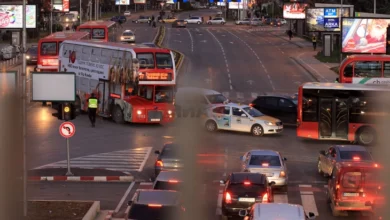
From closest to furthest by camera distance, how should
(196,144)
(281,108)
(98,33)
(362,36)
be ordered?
1. (196,144)
2. (281,108)
3. (362,36)
4. (98,33)

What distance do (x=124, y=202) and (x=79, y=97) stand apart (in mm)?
17597

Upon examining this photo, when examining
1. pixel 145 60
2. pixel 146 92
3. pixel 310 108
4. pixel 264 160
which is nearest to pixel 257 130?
pixel 310 108

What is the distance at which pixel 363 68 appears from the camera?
32.7m

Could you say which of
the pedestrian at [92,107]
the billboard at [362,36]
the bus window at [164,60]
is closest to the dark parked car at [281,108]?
the bus window at [164,60]

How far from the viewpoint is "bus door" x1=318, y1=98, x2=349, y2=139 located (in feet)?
94.3

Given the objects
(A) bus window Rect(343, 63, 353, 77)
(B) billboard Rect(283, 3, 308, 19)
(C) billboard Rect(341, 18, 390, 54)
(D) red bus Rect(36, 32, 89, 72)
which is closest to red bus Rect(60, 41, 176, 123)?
(A) bus window Rect(343, 63, 353, 77)

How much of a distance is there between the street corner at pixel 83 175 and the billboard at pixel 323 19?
4306cm

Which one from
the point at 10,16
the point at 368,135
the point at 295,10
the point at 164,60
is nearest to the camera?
the point at 368,135

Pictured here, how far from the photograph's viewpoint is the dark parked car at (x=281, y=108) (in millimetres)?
33969

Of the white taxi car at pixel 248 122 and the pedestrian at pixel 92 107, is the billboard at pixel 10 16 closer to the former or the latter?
the pedestrian at pixel 92 107

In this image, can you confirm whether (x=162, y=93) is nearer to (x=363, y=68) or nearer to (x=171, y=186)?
(x=363, y=68)

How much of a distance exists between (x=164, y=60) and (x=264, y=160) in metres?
12.9

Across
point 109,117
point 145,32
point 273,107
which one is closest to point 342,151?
point 273,107

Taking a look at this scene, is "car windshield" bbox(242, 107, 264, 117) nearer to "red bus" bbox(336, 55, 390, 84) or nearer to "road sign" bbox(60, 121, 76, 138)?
"red bus" bbox(336, 55, 390, 84)
